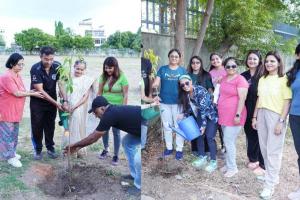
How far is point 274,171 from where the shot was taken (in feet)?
10.3

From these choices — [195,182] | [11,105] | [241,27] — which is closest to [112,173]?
[11,105]

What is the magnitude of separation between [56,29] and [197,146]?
6.43 feet

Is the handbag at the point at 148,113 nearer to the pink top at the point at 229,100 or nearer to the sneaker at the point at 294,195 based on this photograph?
the pink top at the point at 229,100

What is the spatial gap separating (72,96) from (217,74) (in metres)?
1.62

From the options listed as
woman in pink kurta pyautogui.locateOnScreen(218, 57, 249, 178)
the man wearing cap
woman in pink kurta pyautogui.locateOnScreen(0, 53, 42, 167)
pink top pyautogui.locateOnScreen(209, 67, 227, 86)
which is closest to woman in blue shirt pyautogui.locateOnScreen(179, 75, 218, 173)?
woman in pink kurta pyautogui.locateOnScreen(218, 57, 249, 178)

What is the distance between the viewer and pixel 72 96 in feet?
7.97

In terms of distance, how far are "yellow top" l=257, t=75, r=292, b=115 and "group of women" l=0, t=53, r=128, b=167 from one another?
1.30 m

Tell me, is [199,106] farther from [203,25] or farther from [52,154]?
[52,154]

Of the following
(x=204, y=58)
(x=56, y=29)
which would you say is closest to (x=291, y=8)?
(x=204, y=58)

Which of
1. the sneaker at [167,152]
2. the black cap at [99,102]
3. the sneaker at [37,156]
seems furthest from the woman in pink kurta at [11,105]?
the sneaker at [167,152]

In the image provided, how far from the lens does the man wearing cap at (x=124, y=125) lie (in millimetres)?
2393

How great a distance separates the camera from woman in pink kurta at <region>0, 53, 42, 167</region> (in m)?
2.34

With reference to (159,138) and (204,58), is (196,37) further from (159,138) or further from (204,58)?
(159,138)

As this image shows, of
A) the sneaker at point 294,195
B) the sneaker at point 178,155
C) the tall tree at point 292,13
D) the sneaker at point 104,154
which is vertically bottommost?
the sneaker at point 294,195
